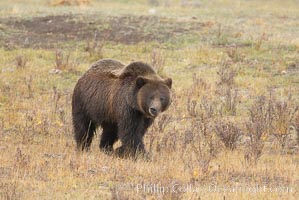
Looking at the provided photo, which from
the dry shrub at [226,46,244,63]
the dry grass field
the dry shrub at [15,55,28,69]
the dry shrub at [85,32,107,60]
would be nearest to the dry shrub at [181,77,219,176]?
the dry grass field

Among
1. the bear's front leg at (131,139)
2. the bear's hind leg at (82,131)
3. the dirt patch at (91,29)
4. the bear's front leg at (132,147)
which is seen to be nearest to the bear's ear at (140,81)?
the bear's front leg at (131,139)

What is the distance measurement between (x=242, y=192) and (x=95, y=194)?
170 cm

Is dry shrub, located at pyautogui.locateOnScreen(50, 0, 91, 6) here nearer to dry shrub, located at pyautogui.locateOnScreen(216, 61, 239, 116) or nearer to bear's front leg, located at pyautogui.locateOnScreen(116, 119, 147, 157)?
dry shrub, located at pyautogui.locateOnScreen(216, 61, 239, 116)

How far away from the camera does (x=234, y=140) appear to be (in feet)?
37.7

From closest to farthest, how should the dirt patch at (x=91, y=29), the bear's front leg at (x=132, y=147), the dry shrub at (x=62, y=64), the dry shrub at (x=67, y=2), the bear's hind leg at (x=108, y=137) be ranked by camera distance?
1. the bear's front leg at (x=132, y=147)
2. the bear's hind leg at (x=108, y=137)
3. the dry shrub at (x=62, y=64)
4. the dirt patch at (x=91, y=29)
5. the dry shrub at (x=67, y=2)

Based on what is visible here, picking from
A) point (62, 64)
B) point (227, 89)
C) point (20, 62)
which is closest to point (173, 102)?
point (227, 89)

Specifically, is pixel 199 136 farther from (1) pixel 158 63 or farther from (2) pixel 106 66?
(1) pixel 158 63

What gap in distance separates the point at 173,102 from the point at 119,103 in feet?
15.5

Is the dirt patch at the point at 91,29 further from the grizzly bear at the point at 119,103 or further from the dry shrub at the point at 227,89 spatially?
the grizzly bear at the point at 119,103

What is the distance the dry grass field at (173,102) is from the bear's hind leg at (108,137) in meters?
0.21

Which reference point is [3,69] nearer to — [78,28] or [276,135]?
[78,28]

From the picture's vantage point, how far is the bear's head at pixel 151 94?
33.5 feet

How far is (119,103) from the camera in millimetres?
10586

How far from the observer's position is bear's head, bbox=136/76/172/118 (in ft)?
33.5
